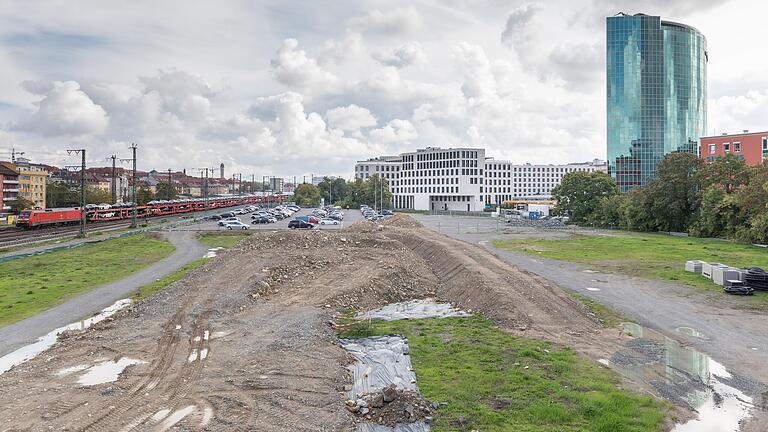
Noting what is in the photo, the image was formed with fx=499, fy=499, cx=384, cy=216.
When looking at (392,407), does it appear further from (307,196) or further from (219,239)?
(307,196)

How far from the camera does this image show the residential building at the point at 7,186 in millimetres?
115000

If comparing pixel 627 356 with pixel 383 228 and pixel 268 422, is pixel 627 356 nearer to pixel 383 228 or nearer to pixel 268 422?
pixel 268 422

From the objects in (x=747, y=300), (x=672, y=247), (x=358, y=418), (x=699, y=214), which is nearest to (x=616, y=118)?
(x=699, y=214)

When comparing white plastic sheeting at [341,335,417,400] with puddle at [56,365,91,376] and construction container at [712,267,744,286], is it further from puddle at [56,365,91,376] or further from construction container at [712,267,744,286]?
construction container at [712,267,744,286]

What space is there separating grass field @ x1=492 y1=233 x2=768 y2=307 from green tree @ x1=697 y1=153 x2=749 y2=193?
1044 cm

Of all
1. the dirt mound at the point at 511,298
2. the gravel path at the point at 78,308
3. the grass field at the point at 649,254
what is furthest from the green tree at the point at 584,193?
the gravel path at the point at 78,308

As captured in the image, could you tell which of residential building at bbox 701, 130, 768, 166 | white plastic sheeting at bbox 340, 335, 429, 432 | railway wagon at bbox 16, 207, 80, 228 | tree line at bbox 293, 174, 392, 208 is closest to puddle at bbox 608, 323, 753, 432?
white plastic sheeting at bbox 340, 335, 429, 432

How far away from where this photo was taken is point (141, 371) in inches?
621

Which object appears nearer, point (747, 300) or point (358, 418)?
point (358, 418)

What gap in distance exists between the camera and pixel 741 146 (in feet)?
335

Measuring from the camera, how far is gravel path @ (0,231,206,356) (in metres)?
20.0

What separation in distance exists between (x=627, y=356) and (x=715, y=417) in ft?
15.2

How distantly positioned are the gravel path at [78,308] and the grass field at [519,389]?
50.7 feet

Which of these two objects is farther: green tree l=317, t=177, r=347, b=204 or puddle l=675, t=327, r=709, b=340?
green tree l=317, t=177, r=347, b=204
